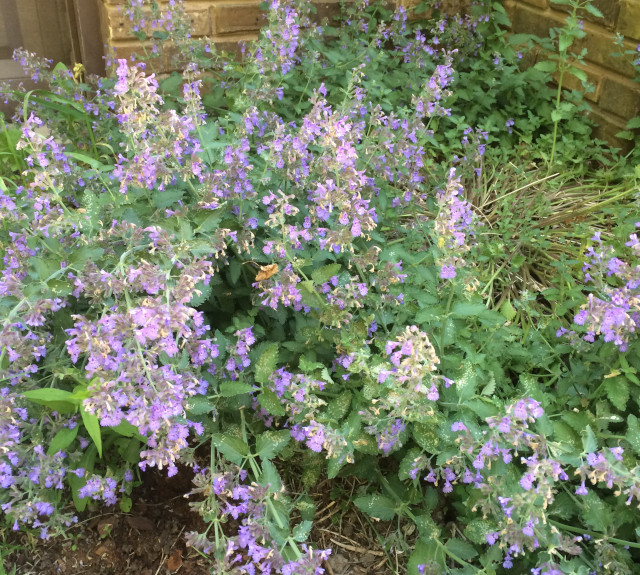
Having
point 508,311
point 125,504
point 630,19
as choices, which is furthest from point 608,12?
point 125,504

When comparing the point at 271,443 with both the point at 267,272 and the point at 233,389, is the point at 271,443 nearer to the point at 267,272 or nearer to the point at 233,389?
the point at 233,389

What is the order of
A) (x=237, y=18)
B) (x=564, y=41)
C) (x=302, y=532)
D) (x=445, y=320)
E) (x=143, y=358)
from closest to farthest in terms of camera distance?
1. (x=143, y=358)
2. (x=302, y=532)
3. (x=445, y=320)
4. (x=564, y=41)
5. (x=237, y=18)

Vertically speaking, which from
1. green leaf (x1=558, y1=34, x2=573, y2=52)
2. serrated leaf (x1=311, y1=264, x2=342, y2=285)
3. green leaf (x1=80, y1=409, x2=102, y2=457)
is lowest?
green leaf (x1=80, y1=409, x2=102, y2=457)

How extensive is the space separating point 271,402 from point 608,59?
8.51ft

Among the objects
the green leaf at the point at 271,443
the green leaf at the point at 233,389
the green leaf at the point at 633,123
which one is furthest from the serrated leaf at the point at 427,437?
the green leaf at the point at 633,123

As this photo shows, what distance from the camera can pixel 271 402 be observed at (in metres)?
1.54

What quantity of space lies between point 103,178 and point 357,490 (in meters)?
1.24

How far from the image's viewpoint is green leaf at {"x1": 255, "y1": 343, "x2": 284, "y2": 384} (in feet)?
5.07

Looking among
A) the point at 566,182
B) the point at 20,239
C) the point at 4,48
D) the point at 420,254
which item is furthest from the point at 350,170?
the point at 4,48

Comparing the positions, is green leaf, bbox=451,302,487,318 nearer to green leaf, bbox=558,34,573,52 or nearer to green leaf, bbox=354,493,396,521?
green leaf, bbox=354,493,396,521

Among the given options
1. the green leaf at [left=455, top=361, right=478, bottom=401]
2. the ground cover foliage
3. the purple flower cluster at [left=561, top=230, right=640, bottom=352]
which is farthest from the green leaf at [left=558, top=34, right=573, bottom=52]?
the green leaf at [left=455, top=361, right=478, bottom=401]

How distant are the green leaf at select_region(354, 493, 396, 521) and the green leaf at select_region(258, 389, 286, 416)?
33cm

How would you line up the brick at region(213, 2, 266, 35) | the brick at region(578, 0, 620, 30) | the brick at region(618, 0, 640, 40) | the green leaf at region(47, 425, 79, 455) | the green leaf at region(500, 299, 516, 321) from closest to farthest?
the green leaf at region(47, 425, 79, 455) < the green leaf at region(500, 299, 516, 321) < the brick at region(618, 0, 640, 40) < the brick at region(578, 0, 620, 30) < the brick at region(213, 2, 266, 35)

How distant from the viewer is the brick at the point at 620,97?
2.92 meters
